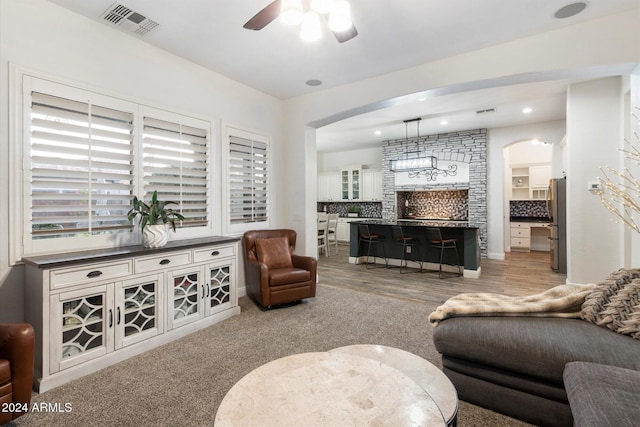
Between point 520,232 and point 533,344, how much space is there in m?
7.69

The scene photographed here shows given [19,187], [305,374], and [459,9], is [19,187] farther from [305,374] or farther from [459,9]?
[459,9]

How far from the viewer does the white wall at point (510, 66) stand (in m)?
2.72

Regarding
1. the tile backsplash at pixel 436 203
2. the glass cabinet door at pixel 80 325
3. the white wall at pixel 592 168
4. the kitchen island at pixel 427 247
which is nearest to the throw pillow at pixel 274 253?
the glass cabinet door at pixel 80 325

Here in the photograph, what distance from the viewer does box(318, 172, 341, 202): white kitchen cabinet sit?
997 centimetres

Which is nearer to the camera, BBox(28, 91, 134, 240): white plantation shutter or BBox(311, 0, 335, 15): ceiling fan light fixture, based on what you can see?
BBox(311, 0, 335, 15): ceiling fan light fixture

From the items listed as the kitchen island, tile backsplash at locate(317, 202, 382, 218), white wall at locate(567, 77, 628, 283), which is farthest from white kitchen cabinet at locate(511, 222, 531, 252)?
white wall at locate(567, 77, 628, 283)

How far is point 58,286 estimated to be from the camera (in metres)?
2.15

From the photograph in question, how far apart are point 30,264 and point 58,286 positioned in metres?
0.33

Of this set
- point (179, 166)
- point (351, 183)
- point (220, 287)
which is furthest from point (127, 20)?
point (351, 183)

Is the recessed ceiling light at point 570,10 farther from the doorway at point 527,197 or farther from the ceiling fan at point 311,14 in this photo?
the doorway at point 527,197

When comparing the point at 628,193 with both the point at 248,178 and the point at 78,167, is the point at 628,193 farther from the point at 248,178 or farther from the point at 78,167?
the point at 78,167

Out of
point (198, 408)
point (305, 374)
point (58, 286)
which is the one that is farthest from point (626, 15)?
point (58, 286)

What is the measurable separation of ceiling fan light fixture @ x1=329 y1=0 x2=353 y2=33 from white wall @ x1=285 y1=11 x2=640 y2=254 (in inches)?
81.6

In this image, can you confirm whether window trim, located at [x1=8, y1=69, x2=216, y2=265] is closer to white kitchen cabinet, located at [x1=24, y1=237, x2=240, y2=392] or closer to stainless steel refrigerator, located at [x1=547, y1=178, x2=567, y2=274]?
white kitchen cabinet, located at [x1=24, y1=237, x2=240, y2=392]
